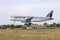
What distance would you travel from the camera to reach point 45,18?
490ft

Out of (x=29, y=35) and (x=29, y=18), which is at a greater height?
(x=29, y=35)

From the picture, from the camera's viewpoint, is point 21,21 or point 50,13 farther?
point 50,13

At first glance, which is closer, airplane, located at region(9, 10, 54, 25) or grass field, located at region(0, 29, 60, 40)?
grass field, located at region(0, 29, 60, 40)

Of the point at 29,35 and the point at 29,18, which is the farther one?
the point at 29,18

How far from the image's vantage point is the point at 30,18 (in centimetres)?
14050

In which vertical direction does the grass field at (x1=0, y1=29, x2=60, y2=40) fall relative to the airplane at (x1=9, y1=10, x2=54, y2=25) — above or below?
above

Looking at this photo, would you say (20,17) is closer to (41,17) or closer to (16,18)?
(16,18)

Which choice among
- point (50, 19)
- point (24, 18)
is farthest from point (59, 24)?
point (24, 18)

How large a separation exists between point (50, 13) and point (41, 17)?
311 inches

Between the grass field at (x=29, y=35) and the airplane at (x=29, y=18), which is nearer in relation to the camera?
the grass field at (x=29, y=35)

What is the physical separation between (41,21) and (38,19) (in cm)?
421

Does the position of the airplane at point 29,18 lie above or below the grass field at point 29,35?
below

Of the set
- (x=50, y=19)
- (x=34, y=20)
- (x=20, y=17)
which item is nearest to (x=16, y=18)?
(x=20, y=17)

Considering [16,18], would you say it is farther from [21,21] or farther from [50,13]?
[50,13]
